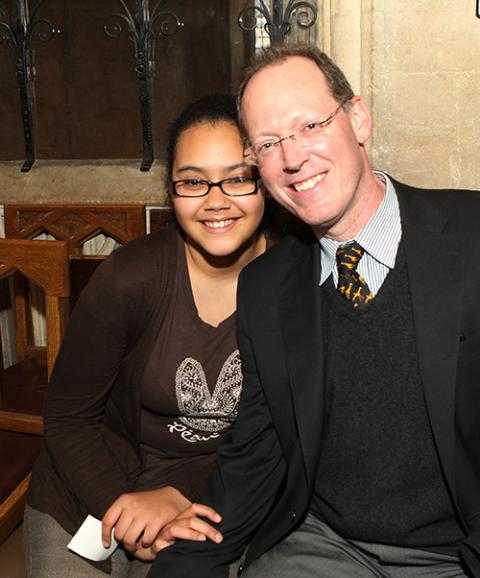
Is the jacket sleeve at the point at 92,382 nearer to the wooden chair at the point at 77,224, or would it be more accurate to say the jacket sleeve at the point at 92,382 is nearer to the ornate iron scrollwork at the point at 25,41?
the wooden chair at the point at 77,224

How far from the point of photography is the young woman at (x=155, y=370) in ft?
5.67

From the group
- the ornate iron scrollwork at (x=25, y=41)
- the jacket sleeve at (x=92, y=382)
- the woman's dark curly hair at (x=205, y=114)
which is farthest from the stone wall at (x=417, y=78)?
the ornate iron scrollwork at (x=25, y=41)

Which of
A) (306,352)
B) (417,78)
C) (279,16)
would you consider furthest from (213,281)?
(279,16)

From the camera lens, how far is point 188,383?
5.80 ft

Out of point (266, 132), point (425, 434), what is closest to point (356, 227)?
point (266, 132)

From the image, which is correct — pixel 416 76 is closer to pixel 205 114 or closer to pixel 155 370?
pixel 205 114

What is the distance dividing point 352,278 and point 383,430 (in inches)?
12.9

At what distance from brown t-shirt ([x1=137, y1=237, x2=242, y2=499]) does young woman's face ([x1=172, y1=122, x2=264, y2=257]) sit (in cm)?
14

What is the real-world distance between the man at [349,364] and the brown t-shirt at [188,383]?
0.48 ft

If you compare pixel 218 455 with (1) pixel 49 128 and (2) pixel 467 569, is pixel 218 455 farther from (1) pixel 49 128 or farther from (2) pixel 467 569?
(1) pixel 49 128

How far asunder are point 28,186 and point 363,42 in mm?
1461

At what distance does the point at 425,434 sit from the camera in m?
1.45

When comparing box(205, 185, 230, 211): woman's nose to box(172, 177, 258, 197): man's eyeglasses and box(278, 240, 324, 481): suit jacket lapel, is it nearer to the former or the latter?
box(172, 177, 258, 197): man's eyeglasses

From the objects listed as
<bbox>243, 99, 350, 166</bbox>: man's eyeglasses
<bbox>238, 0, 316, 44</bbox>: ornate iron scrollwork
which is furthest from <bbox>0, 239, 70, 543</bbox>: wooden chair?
<bbox>238, 0, 316, 44</bbox>: ornate iron scrollwork
